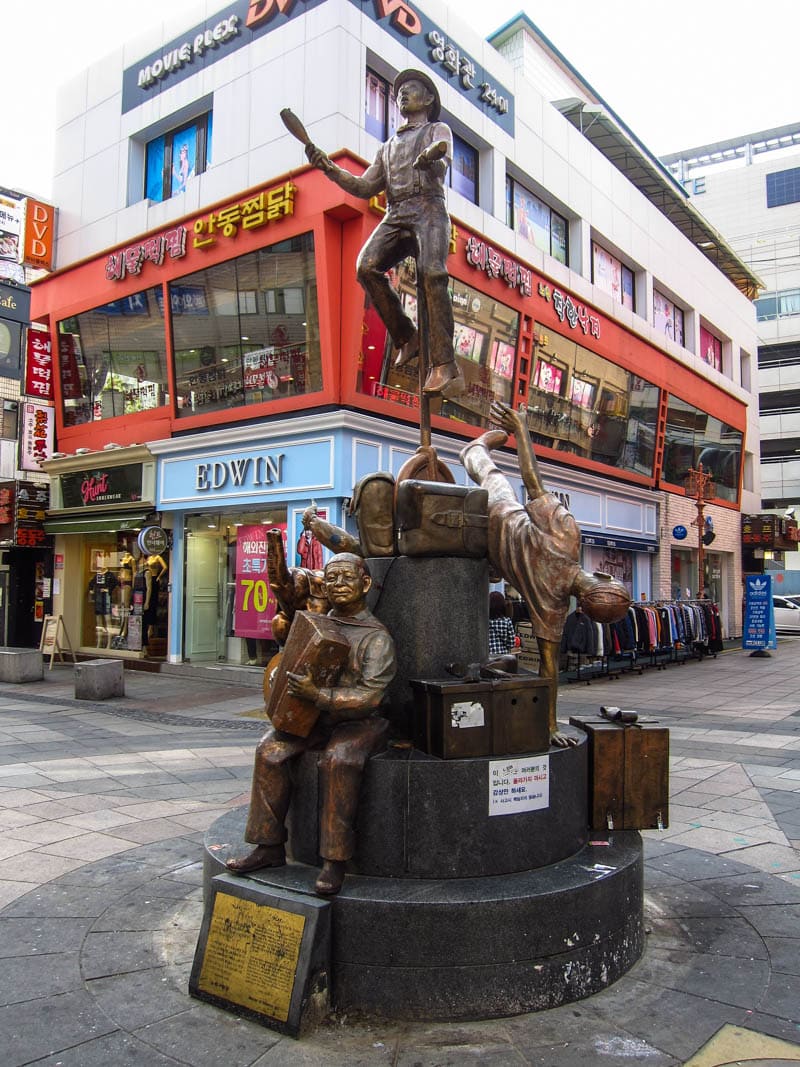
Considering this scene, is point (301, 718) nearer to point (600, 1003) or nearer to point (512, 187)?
point (600, 1003)

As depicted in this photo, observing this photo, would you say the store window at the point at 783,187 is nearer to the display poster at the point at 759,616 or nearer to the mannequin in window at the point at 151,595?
the display poster at the point at 759,616

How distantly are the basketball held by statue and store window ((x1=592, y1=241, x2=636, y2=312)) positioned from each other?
61.8 ft

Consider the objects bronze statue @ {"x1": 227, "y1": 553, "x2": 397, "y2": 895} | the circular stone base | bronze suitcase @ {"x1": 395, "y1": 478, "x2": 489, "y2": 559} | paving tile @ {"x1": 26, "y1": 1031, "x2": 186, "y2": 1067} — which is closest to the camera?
paving tile @ {"x1": 26, "y1": 1031, "x2": 186, "y2": 1067}

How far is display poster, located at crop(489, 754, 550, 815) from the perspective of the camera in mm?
3725

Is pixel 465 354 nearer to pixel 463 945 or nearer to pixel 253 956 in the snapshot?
pixel 463 945

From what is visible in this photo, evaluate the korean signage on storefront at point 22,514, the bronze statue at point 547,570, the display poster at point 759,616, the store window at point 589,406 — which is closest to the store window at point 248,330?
the korean signage on storefront at point 22,514

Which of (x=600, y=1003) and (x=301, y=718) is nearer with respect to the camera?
(x=600, y=1003)

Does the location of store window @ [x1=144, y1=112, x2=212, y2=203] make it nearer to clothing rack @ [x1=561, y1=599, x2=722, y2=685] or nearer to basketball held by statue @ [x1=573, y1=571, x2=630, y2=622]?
clothing rack @ [x1=561, y1=599, x2=722, y2=685]

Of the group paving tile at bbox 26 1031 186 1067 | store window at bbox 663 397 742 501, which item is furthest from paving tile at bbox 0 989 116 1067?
store window at bbox 663 397 742 501

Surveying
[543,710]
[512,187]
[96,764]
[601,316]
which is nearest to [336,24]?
[512,187]

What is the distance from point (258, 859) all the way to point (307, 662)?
3.11ft

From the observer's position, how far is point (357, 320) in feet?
44.7

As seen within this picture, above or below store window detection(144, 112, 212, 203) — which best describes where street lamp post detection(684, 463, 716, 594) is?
below

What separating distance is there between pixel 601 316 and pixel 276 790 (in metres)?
19.7
